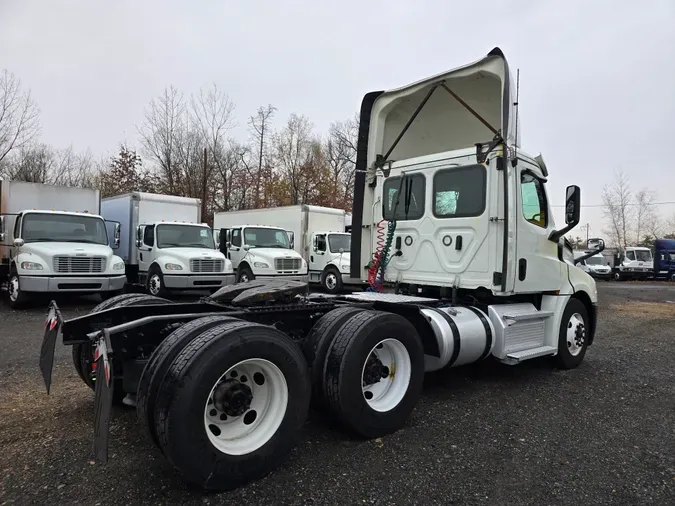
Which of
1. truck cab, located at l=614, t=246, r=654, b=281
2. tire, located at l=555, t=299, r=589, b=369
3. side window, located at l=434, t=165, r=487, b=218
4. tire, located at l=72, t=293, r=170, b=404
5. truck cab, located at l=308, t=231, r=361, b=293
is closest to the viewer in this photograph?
tire, located at l=72, t=293, r=170, b=404

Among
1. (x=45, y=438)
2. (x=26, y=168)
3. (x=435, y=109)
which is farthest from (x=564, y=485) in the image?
(x=26, y=168)

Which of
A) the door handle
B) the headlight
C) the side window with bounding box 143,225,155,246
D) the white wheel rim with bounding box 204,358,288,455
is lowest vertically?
the white wheel rim with bounding box 204,358,288,455

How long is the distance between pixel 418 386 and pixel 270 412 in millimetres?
1480

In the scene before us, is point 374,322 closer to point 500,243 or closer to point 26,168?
point 500,243

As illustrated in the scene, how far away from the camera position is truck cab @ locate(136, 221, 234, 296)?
1266 centimetres

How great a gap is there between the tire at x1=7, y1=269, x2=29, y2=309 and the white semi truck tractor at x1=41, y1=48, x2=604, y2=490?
312 inches

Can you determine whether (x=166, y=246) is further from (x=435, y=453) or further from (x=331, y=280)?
(x=435, y=453)

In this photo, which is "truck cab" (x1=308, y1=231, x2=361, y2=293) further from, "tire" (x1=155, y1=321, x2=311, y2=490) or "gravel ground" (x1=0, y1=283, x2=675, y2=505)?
"tire" (x1=155, y1=321, x2=311, y2=490)

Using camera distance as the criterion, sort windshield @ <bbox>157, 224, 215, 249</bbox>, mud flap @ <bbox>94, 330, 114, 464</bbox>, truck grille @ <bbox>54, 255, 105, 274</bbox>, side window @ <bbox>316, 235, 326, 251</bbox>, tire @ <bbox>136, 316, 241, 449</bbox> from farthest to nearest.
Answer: side window @ <bbox>316, 235, 326, 251</bbox> < windshield @ <bbox>157, 224, 215, 249</bbox> < truck grille @ <bbox>54, 255, 105, 274</bbox> < tire @ <bbox>136, 316, 241, 449</bbox> < mud flap @ <bbox>94, 330, 114, 464</bbox>

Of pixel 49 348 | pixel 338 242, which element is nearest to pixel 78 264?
pixel 49 348

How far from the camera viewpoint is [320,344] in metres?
3.71

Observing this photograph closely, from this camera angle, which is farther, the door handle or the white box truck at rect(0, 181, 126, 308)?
the white box truck at rect(0, 181, 126, 308)

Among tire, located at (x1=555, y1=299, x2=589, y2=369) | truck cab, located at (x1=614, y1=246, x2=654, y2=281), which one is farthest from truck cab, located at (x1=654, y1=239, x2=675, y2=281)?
tire, located at (x1=555, y1=299, x2=589, y2=369)

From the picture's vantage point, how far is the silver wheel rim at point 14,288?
34.9 ft
